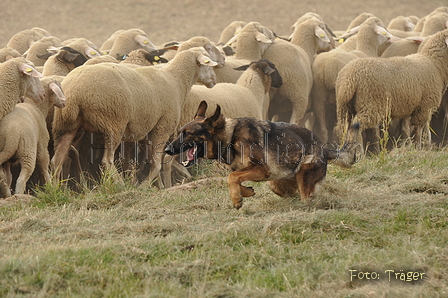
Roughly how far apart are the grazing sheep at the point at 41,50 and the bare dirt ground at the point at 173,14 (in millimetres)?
20115

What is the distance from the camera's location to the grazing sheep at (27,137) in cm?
692

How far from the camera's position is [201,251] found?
4.43m

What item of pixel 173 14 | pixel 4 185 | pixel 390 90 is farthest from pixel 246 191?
pixel 173 14

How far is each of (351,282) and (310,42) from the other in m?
9.29

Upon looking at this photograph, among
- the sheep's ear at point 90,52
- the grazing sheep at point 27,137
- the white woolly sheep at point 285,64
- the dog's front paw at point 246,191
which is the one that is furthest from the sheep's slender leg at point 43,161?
the white woolly sheep at point 285,64

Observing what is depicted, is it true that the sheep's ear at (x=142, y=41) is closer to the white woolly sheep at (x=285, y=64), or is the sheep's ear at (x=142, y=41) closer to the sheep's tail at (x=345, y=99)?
the white woolly sheep at (x=285, y=64)

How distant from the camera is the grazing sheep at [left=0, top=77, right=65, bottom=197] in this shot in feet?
22.7

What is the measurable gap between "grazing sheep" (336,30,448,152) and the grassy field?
278 centimetres

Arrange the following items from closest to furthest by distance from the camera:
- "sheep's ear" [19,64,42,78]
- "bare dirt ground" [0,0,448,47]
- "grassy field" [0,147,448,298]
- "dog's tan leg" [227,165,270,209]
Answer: "grassy field" [0,147,448,298], "dog's tan leg" [227,165,270,209], "sheep's ear" [19,64,42,78], "bare dirt ground" [0,0,448,47]

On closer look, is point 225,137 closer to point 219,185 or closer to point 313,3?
point 219,185

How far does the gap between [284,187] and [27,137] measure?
2683 millimetres

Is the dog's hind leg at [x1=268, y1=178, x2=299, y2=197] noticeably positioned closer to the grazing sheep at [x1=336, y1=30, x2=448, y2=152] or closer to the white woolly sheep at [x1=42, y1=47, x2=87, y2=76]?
the grazing sheep at [x1=336, y1=30, x2=448, y2=152]

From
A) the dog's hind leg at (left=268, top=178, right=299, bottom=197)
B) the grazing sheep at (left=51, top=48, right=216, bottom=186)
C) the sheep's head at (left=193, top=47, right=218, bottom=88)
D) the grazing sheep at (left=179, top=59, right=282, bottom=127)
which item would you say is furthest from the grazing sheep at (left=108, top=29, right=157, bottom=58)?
the dog's hind leg at (left=268, top=178, right=299, bottom=197)

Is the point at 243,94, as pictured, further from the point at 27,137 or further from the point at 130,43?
the point at 27,137
